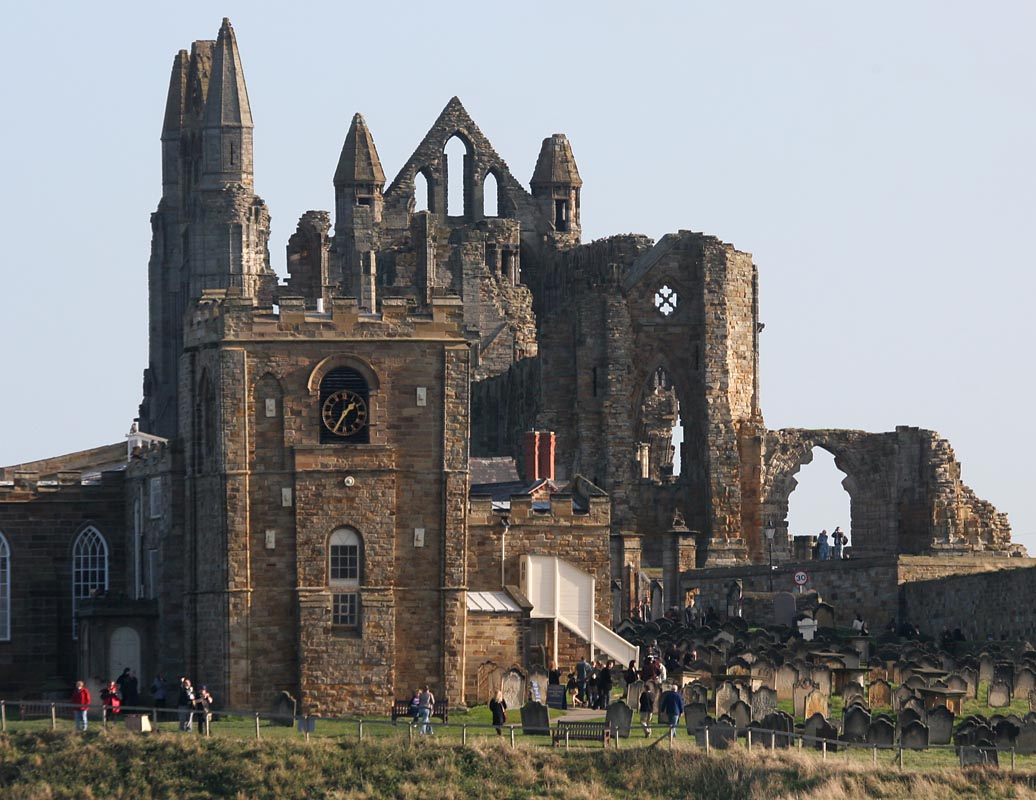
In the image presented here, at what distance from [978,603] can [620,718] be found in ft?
75.7

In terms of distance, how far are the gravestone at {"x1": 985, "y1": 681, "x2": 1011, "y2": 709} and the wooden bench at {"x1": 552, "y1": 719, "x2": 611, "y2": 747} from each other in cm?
892

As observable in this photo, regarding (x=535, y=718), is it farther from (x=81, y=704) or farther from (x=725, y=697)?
(x=81, y=704)

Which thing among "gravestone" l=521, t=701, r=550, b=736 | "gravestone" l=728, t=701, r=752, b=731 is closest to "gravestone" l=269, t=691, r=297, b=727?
"gravestone" l=521, t=701, r=550, b=736

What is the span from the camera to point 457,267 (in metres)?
133

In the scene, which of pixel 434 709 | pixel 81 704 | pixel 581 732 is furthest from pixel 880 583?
pixel 81 704

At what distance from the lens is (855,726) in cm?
6253

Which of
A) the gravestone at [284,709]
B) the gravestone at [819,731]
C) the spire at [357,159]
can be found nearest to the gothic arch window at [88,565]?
the gravestone at [284,709]

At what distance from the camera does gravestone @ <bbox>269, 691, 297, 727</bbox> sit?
68.1 m

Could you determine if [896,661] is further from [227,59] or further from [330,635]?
[227,59]

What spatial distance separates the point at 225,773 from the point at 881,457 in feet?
171

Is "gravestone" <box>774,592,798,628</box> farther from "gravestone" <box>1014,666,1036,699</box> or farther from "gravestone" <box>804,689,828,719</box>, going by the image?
"gravestone" <box>804,689,828,719</box>

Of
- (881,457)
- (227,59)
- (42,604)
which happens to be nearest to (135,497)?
(42,604)

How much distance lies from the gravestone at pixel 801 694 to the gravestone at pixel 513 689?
5677 mm

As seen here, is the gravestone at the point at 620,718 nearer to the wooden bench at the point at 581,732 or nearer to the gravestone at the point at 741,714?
the wooden bench at the point at 581,732
